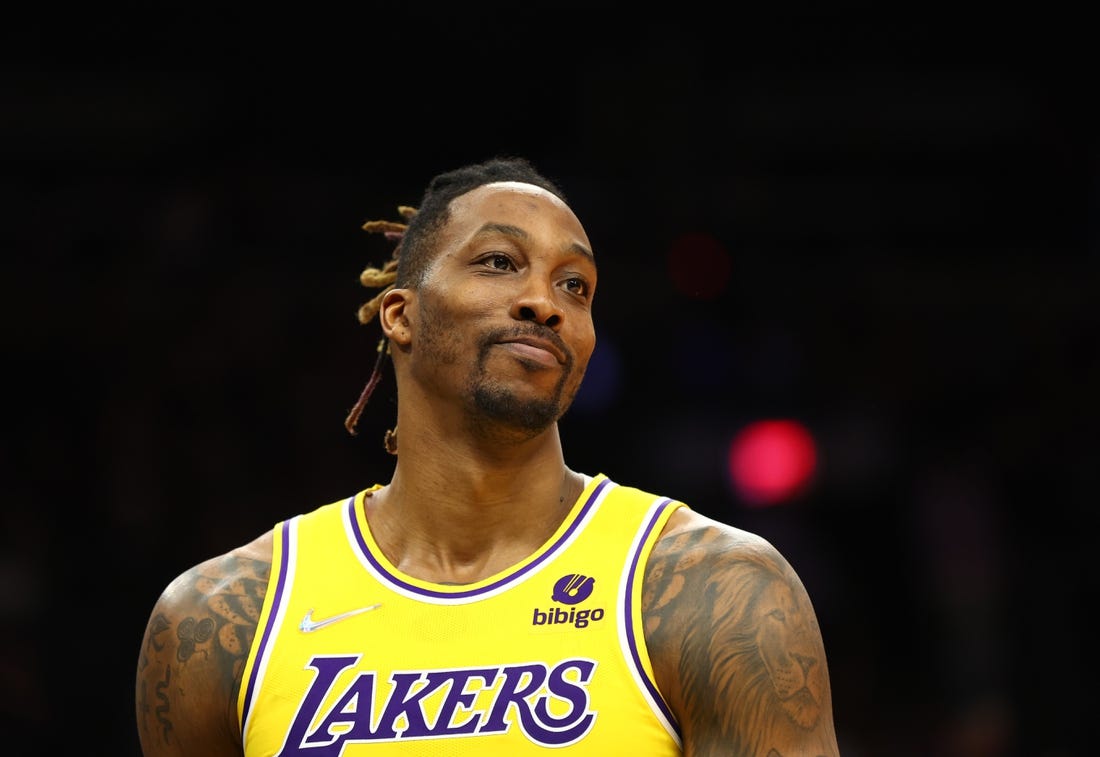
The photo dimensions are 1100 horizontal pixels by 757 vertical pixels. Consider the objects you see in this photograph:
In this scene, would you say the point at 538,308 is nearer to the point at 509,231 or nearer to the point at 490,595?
the point at 509,231

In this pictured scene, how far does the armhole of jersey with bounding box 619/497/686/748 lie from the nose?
539 millimetres

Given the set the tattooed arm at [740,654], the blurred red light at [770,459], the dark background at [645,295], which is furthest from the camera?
the blurred red light at [770,459]

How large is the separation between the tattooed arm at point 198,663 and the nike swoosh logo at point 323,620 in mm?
130

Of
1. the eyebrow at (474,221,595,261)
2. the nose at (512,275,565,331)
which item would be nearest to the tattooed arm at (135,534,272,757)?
the nose at (512,275,565,331)

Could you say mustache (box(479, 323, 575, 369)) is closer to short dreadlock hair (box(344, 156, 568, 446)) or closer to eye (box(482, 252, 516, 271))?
eye (box(482, 252, 516, 271))

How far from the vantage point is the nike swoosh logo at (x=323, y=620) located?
344 cm

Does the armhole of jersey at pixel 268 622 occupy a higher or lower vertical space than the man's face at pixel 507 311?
lower

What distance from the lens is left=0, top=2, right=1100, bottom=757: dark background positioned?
8422mm

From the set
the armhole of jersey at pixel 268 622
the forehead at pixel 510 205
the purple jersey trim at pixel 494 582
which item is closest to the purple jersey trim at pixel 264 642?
the armhole of jersey at pixel 268 622

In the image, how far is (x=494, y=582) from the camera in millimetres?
3457

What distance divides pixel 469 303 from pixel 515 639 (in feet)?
2.79

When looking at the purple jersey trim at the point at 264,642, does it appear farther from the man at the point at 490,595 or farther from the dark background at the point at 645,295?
the dark background at the point at 645,295

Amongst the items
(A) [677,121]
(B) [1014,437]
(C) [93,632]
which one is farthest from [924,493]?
(C) [93,632]

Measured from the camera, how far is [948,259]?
10.0 metres
